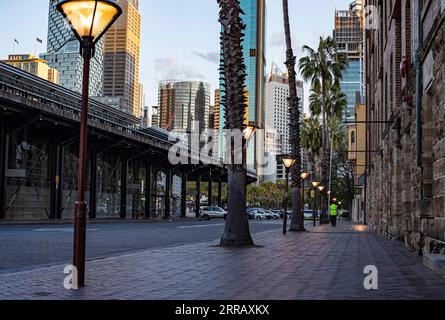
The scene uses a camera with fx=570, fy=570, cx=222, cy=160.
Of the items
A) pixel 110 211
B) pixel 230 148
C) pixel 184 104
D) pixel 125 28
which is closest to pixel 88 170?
pixel 110 211

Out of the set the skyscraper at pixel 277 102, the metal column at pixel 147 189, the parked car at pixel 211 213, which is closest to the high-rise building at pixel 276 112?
the skyscraper at pixel 277 102

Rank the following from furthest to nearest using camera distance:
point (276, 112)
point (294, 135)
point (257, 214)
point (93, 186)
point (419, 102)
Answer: point (276, 112), point (257, 214), point (93, 186), point (294, 135), point (419, 102)

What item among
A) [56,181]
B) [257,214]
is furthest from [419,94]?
[257,214]

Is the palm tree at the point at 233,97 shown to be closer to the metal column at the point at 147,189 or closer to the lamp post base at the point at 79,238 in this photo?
the lamp post base at the point at 79,238

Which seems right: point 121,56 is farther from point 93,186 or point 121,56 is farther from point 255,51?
point 93,186

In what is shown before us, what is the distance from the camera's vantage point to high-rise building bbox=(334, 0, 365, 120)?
12324 cm

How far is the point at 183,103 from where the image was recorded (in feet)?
518

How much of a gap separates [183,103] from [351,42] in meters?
48.8

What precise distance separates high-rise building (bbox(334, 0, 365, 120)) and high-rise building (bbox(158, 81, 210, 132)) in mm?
36329

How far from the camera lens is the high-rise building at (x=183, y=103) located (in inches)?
5906

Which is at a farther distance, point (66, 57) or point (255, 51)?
point (66, 57)

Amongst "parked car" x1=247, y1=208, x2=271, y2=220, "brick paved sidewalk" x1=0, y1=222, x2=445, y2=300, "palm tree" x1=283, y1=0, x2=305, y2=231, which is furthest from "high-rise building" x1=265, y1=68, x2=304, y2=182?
"brick paved sidewalk" x1=0, y1=222, x2=445, y2=300
